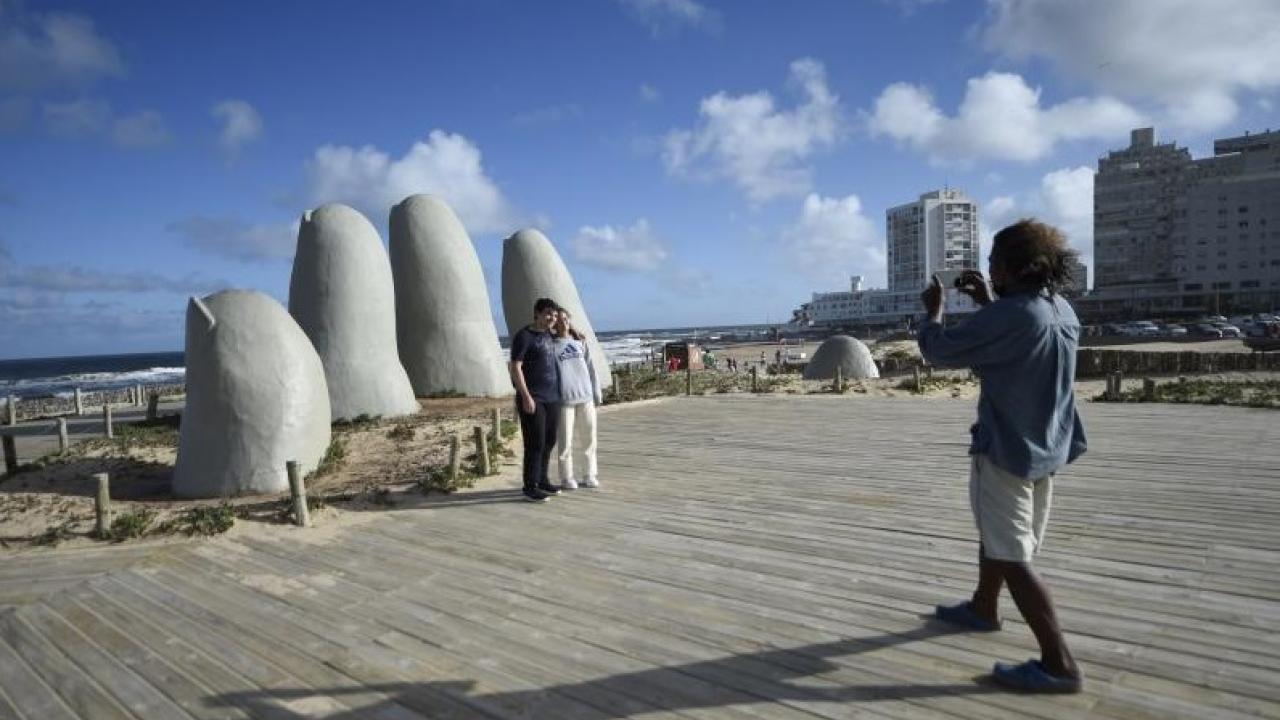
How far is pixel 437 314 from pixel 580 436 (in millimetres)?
9823

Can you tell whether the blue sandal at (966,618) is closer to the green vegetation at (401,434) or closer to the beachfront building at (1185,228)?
the green vegetation at (401,434)

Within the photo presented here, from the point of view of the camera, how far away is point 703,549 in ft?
15.3

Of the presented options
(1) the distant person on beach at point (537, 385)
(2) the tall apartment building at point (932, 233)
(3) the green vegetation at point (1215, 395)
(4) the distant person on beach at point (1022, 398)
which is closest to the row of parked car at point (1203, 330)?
(3) the green vegetation at point (1215, 395)

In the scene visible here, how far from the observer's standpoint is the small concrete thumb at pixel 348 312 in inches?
495

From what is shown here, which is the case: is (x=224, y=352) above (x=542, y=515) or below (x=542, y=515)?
above

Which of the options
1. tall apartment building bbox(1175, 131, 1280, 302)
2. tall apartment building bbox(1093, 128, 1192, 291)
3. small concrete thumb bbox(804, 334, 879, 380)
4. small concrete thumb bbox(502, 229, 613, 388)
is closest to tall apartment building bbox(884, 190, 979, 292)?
tall apartment building bbox(1093, 128, 1192, 291)

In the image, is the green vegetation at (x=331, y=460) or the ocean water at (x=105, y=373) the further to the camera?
the ocean water at (x=105, y=373)

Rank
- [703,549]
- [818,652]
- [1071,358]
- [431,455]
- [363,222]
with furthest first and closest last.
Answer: [363,222] → [431,455] → [703,549] → [818,652] → [1071,358]

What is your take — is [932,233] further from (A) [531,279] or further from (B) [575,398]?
(B) [575,398]

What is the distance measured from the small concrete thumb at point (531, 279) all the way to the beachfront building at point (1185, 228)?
7519 centimetres

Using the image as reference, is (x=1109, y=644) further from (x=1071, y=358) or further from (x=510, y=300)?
(x=510, y=300)

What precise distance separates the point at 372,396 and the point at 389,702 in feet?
33.7

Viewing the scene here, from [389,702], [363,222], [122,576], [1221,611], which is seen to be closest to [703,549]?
[389,702]

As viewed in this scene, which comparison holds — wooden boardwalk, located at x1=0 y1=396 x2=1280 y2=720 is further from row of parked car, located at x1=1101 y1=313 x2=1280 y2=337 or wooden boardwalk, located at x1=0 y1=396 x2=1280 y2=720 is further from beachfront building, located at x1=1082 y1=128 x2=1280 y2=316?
beachfront building, located at x1=1082 y1=128 x2=1280 y2=316
